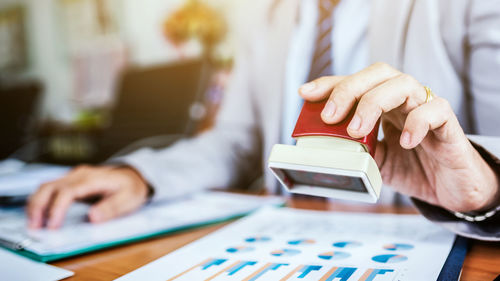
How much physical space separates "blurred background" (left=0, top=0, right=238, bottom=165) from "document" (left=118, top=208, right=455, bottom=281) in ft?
2.82

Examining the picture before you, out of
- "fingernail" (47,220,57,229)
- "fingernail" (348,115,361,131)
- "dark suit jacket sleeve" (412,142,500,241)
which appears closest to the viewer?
"fingernail" (348,115,361,131)

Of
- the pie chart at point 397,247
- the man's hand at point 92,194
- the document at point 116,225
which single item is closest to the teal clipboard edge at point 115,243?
the document at point 116,225

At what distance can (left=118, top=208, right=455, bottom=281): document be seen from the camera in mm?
341

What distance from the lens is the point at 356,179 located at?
31 centimetres

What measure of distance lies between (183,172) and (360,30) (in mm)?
404

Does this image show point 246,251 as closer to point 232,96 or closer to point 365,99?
point 365,99

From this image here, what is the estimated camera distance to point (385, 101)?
13.1 inches

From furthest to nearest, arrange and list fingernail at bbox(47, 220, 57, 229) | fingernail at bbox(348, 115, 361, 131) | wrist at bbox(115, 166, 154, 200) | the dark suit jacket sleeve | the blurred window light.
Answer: the blurred window light, wrist at bbox(115, 166, 154, 200), fingernail at bbox(47, 220, 57, 229), the dark suit jacket sleeve, fingernail at bbox(348, 115, 361, 131)

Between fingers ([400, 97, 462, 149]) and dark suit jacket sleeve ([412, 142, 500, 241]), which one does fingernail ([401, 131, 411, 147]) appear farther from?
dark suit jacket sleeve ([412, 142, 500, 241])

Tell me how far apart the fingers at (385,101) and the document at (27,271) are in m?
0.30

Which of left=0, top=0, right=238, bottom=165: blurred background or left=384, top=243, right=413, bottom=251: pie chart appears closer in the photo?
left=384, top=243, right=413, bottom=251: pie chart

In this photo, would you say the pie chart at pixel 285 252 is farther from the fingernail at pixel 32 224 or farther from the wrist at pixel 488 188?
the fingernail at pixel 32 224

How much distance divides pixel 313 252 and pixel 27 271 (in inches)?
10.9

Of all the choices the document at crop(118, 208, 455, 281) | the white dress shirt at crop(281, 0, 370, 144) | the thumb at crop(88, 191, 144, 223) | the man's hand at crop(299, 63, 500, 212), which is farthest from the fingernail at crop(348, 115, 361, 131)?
the thumb at crop(88, 191, 144, 223)
